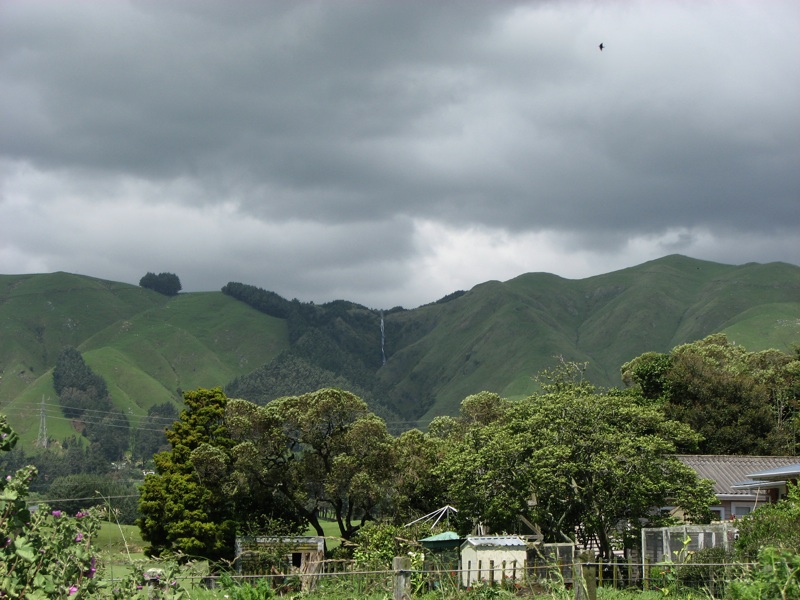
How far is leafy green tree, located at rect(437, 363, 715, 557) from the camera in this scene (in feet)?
94.6

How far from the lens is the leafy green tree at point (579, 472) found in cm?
2884

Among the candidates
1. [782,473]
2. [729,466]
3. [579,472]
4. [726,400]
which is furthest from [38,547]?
[726,400]

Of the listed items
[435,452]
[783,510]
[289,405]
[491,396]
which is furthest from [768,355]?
[783,510]

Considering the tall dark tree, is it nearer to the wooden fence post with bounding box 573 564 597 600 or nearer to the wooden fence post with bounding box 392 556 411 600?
the wooden fence post with bounding box 392 556 411 600

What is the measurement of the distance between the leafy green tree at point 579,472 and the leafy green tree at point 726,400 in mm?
14761

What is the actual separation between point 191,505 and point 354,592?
2578 cm

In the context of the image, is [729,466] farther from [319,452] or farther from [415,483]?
[319,452]

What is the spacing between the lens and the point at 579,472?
29781 mm

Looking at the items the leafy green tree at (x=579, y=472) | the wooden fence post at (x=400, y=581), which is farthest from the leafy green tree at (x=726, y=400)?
the wooden fence post at (x=400, y=581)

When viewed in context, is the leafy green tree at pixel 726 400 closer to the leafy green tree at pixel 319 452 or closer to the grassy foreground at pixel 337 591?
the leafy green tree at pixel 319 452

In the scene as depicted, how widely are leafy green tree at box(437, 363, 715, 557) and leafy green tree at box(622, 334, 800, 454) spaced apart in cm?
1476

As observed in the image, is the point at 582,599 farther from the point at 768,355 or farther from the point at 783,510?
the point at 768,355

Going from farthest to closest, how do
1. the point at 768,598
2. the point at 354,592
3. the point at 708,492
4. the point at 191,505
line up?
1. the point at 191,505
2. the point at 708,492
3. the point at 354,592
4. the point at 768,598

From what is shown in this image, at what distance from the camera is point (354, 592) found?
45.0 feet
